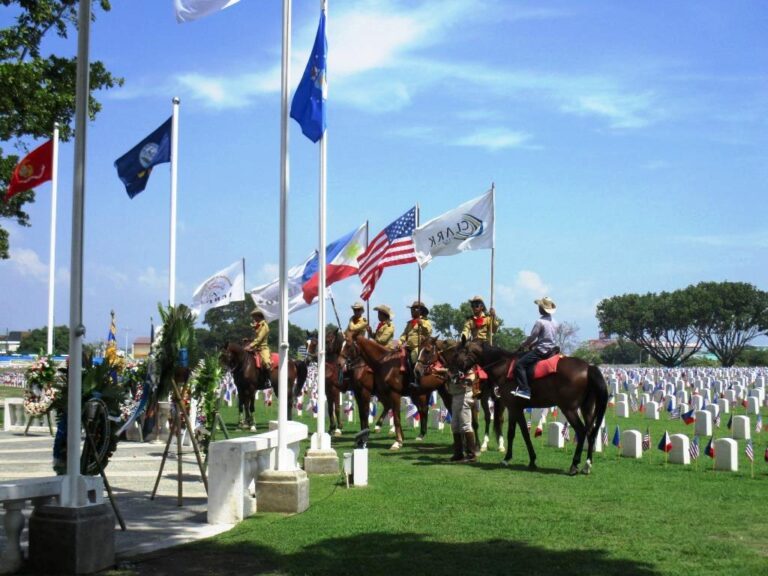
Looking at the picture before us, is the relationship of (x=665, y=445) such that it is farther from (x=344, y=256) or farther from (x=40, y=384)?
(x=40, y=384)

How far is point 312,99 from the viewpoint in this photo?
41.2 feet

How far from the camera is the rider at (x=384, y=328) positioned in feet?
65.8

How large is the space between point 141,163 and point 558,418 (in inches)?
519

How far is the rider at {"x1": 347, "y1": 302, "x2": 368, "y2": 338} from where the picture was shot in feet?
66.4

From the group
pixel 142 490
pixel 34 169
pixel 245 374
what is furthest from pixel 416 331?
pixel 34 169

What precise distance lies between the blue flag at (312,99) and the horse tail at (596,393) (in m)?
5.85

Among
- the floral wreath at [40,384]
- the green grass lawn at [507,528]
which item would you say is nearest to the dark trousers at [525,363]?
the green grass lawn at [507,528]

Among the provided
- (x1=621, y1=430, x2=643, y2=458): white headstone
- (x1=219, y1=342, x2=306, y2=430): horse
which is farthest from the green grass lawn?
(x1=219, y1=342, x2=306, y2=430): horse

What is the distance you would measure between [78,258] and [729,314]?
91.8m

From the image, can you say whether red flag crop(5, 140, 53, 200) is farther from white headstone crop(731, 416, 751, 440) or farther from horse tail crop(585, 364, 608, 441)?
white headstone crop(731, 416, 751, 440)

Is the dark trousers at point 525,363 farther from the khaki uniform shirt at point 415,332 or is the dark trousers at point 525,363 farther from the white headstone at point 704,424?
the white headstone at point 704,424

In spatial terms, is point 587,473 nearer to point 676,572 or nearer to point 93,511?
point 676,572

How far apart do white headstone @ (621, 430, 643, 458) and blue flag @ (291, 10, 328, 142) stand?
8403mm

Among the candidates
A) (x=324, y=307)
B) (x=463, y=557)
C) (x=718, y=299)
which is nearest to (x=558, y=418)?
(x=324, y=307)
